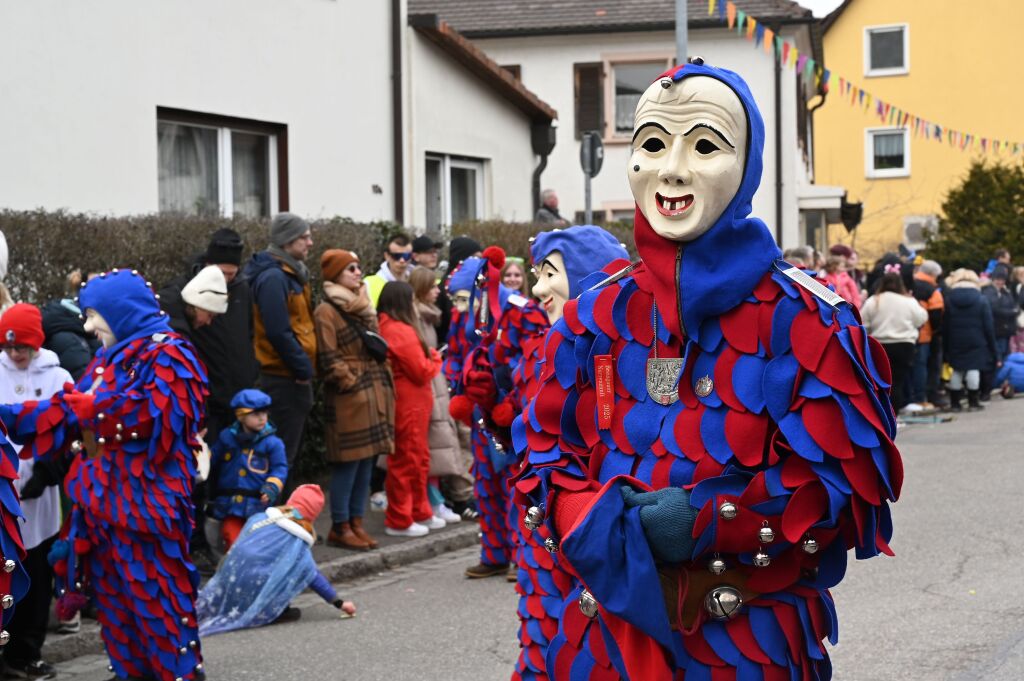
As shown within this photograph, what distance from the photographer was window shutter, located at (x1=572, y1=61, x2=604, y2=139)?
2944 cm

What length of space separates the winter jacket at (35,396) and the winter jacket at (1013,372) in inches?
681

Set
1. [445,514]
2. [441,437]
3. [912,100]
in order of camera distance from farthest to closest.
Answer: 1. [912,100]
2. [445,514]
3. [441,437]

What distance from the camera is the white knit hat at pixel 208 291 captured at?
8406mm

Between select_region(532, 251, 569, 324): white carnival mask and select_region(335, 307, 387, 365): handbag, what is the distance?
10.4ft

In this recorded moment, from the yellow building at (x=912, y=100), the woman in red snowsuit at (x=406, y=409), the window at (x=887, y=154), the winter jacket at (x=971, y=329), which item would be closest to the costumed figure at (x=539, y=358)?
the woman in red snowsuit at (x=406, y=409)

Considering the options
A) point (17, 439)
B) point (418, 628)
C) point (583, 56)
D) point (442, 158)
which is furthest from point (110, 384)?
point (583, 56)

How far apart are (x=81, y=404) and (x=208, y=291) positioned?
7.95 ft

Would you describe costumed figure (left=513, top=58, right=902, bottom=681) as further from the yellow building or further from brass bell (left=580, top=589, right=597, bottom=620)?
the yellow building

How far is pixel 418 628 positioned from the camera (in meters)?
7.81

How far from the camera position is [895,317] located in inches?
672

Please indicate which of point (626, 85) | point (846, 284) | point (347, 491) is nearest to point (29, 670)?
point (347, 491)

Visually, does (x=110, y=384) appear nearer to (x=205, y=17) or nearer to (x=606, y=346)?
(x=606, y=346)

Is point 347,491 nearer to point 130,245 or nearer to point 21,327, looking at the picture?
point 130,245

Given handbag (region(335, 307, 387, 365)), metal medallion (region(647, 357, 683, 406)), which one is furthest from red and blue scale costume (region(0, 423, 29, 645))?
handbag (region(335, 307, 387, 365))
